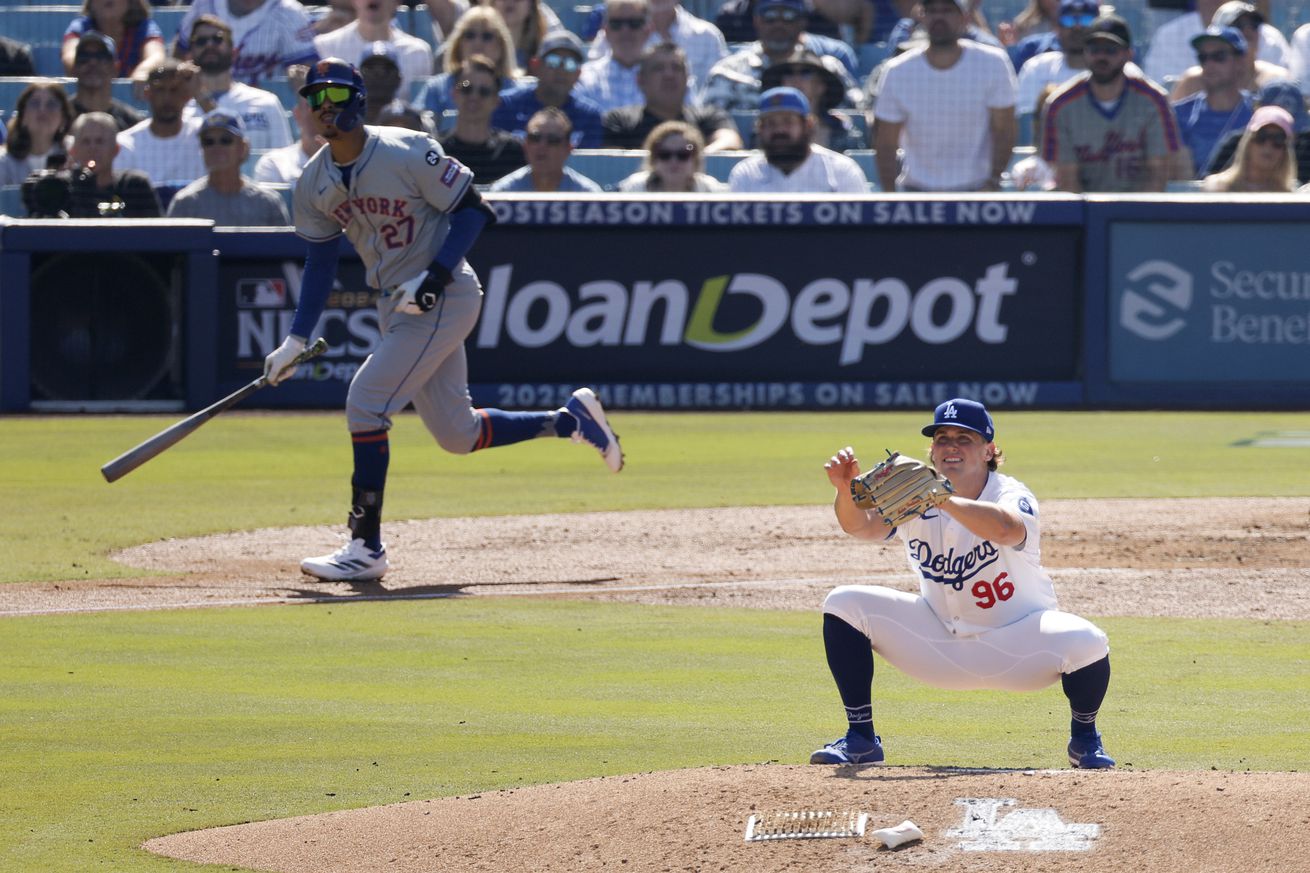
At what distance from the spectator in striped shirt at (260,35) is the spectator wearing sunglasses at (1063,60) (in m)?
6.09

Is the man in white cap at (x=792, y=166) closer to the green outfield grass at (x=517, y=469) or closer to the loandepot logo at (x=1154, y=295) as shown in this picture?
the green outfield grass at (x=517, y=469)

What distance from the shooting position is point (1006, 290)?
16203 millimetres

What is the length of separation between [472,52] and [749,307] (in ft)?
10.1

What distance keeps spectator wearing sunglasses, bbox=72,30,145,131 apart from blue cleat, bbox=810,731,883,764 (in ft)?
39.4

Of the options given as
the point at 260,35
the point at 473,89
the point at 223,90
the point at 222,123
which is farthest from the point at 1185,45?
the point at 222,123

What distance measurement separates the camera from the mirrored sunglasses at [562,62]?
16.5 metres

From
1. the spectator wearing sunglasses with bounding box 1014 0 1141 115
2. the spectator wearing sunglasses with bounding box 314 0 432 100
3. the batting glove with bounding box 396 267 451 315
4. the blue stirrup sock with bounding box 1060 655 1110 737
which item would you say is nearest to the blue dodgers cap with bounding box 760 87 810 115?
the spectator wearing sunglasses with bounding box 1014 0 1141 115

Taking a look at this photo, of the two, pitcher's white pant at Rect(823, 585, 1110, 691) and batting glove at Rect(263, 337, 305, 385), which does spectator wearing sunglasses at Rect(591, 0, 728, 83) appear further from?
pitcher's white pant at Rect(823, 585, 1110, 691)

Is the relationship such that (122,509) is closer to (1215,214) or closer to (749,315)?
(749,315)

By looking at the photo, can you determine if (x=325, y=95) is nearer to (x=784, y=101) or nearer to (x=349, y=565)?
(x=349, y=565)

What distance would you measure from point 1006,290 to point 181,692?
1042 centimetres

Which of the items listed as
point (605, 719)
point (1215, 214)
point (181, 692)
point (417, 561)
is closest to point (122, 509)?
point (417, 561)

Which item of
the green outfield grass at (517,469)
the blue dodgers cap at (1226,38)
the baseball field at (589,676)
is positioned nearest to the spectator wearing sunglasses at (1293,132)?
the blue dodgers cap at (1226,38)

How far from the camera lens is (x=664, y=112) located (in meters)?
16.7
